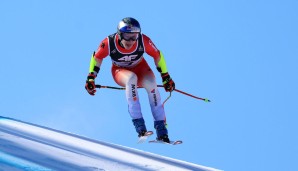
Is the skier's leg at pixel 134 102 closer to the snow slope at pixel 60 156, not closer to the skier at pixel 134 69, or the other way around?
the skier at pixel 134 69

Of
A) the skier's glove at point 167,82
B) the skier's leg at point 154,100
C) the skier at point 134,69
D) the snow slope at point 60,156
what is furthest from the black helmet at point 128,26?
the snow slope at point 60,156

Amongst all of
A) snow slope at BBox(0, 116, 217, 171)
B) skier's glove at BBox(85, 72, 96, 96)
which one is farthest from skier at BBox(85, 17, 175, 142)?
snow slope at BBox(0, 116, 217, 171)

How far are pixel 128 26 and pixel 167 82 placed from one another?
1233mm

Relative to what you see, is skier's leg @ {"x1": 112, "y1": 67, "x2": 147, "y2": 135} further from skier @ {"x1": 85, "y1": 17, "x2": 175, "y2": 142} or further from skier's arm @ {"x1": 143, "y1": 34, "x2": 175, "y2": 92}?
skier's arm @ {"x1": 143, "y1": 34, "x2": 175, "y2": 92}

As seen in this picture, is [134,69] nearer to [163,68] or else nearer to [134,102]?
[163,68]

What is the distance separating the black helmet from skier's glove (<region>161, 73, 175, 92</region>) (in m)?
1.01

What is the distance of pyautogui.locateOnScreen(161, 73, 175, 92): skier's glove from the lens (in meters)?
8.05

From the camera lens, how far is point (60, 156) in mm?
3895

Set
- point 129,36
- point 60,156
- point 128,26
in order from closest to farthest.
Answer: point 60,156, point 128,26, point 129,36

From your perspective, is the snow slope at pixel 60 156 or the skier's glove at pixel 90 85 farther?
the skier's glove at pixel 90 85

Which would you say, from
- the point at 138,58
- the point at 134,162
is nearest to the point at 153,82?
the point at 138,58

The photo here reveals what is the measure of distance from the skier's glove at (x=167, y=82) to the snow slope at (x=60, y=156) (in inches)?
70.6

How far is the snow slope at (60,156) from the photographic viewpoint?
10.4 feet

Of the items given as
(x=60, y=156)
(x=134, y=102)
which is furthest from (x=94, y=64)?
(x=60, y=156)
